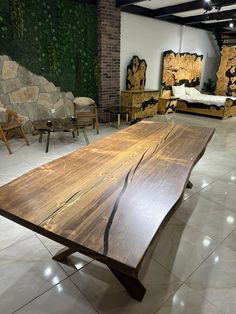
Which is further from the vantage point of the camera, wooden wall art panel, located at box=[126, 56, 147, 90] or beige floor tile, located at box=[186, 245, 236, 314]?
wooden wall art panel, located at box=[126, 56, 147, 90]

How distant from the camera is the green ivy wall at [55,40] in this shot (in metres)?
4.11

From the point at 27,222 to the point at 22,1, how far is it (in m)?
4.38

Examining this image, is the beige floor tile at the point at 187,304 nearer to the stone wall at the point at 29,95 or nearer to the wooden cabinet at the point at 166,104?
the stone wall at the point at 29,95

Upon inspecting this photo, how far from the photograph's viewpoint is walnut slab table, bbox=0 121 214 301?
0.96m

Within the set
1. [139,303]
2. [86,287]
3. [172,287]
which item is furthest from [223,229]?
[86,287]

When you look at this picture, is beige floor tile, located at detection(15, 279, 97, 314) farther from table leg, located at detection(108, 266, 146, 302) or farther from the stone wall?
the stone wall

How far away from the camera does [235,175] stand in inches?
124

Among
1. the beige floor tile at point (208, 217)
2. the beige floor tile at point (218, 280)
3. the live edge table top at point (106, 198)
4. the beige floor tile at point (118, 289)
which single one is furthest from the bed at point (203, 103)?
the beige floor tile at point (118, 289)

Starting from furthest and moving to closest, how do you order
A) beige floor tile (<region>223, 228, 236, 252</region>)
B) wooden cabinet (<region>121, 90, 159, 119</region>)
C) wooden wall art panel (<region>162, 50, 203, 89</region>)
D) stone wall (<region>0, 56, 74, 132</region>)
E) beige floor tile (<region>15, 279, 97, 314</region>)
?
wooden wall art panel (<region>162, 50, 203, 89</region>), wooden cabinet (<region>121, 90, 159, 119</region>), stone wall (<region>0, 56, 74, 132</region>), beige floor tile (<region>223, 228, 236, 252</region>), beige floor tile (<region>15, 279, 97, 314</region>)

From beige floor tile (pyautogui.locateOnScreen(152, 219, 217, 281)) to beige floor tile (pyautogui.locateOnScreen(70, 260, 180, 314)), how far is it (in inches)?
3.1

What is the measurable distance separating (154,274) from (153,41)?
6.38 meters

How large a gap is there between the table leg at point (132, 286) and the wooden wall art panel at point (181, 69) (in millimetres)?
6597

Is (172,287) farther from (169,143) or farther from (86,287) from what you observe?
(169,143)

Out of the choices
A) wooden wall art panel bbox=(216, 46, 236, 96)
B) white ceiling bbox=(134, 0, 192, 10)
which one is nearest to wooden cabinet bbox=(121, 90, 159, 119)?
white ceiling bbox=(134, 0, 192, 10)
